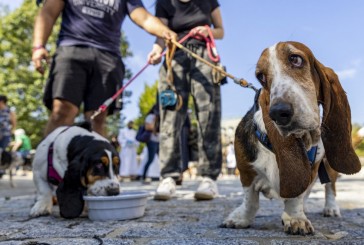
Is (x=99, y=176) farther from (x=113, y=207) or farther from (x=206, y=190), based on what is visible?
(x=206, y=190)

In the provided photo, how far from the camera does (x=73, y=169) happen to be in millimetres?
2992

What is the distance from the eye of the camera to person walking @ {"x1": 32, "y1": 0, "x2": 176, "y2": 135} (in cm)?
376

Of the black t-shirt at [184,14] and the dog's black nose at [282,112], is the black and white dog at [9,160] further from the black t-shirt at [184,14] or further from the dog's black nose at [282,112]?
the dog's black nose at [282,112]

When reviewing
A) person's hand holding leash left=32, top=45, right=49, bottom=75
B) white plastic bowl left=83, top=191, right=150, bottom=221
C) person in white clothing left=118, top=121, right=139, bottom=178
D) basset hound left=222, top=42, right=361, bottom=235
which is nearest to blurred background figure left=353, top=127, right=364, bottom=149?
basset hound left=222, top=42, right=361, bottom=235

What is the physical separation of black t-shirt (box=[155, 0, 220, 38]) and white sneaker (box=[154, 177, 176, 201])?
5.14 feet

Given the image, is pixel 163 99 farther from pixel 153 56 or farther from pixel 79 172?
pixel 79 172

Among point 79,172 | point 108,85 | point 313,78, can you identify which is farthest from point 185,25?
point 313,78

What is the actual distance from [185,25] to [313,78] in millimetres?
2761

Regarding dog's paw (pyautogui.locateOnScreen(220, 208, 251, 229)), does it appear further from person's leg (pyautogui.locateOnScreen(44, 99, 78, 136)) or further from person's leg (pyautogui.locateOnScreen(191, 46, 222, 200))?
person's leg (pyautogui.locateOnScreen(44, 99, 78, 136))

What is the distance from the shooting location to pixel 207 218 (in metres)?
2.93

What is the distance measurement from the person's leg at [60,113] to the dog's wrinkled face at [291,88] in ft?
7.44

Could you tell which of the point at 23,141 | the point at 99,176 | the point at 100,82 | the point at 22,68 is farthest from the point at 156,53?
the point at 22,68

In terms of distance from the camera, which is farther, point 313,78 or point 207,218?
point 207,218

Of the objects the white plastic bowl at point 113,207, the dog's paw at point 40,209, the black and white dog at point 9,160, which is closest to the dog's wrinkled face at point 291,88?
the white plastic bowl at point 113,207
